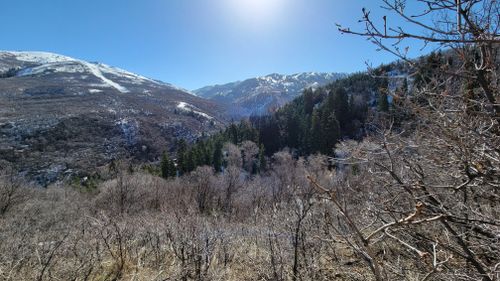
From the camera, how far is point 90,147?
9806 cm

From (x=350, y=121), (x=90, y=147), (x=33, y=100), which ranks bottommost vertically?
(x=90, y=147)

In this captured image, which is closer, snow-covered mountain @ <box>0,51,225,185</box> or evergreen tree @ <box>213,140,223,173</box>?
evergreen tree @ <box>213,140,223,173</box>

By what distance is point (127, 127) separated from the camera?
115 metres

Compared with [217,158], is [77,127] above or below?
above

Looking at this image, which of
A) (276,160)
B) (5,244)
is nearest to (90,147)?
(276,160)

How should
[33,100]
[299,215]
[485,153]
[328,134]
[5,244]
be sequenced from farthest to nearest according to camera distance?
[33,100]
[328,134]
[5,244]
[299,215]
[485,153]

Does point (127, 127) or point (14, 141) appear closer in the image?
point (14, 141)

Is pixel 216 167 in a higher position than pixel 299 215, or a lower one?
lower

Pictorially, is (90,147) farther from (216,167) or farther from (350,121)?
(350,121)

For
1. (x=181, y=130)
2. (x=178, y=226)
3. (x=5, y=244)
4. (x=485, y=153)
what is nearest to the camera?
(x=485, y=153)

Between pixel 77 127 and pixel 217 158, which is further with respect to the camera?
pixel 77 127

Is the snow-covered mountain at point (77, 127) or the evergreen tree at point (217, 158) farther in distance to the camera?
the snow-covered mountain at point (77, 127)

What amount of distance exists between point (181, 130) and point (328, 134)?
78661 mm

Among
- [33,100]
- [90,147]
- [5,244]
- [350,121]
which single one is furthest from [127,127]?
[5,244]
